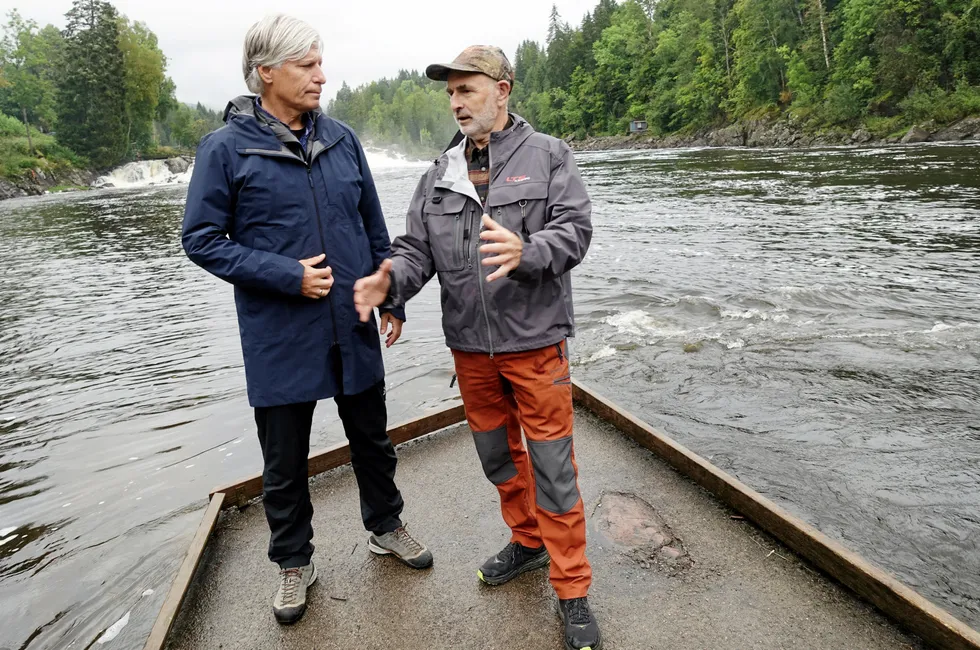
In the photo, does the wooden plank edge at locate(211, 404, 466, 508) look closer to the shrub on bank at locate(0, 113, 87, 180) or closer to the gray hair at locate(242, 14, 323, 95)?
the gray hair at locate(242, 14, 323, 95)

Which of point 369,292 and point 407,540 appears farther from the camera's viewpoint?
point 407,540

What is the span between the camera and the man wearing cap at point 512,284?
260 cm

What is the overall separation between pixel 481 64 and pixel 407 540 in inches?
96.2

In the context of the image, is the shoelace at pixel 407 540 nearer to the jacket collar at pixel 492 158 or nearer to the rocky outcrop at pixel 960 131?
the jacket collar at pixel 492 158

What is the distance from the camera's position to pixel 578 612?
2.68 m

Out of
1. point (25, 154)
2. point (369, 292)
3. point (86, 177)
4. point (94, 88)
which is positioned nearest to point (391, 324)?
point (369, 292)

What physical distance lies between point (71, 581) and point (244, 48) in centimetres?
372

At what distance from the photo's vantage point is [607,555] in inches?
130

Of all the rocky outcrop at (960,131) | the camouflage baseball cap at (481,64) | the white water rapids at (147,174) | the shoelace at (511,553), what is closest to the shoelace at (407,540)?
the shoelace at (511,553)

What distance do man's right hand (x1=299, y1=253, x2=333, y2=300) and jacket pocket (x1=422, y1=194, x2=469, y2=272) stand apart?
0.50 metres

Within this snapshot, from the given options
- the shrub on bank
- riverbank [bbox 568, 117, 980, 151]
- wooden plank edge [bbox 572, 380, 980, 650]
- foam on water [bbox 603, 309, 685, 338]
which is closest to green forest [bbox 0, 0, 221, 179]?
the shrub on bank

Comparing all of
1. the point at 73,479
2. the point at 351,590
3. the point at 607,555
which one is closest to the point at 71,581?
the point at 73,479

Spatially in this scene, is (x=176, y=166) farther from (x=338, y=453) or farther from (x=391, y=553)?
(x=391, y=553)

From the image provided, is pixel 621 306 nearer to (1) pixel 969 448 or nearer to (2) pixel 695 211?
(1) pixel 969 448
